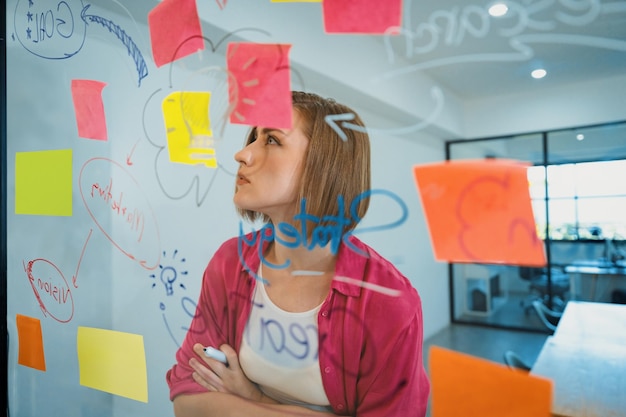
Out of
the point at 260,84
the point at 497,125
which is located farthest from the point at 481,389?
the point at 260,84

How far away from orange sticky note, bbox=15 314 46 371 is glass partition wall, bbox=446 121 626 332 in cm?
117

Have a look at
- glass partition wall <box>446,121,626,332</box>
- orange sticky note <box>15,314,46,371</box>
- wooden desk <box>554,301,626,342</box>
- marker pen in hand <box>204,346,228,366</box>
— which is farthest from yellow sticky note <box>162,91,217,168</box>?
orange sticky note <box>15,314,46,371</box>

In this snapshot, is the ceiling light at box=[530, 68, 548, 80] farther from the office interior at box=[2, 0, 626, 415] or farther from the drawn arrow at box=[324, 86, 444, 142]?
the drawn arrow at box=[324, 86, 444, 142]

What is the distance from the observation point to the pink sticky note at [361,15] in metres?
0.61

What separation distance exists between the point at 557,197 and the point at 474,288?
0.49ft

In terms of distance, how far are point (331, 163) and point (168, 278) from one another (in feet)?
1.44

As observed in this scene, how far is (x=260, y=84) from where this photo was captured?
0.74m

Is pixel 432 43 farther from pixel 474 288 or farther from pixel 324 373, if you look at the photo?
pixel 324 373

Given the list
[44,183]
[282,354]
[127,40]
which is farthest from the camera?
[44,183]

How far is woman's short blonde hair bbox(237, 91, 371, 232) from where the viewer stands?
2.12 ft

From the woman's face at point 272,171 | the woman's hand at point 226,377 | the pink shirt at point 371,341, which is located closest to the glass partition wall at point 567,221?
the pink shirt at point 371,341

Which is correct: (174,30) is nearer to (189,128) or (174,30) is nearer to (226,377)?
(189,128)

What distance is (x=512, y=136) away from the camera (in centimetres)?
56

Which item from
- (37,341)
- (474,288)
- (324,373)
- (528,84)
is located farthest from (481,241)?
(37,341)
